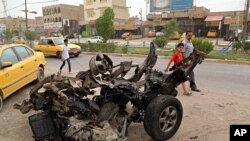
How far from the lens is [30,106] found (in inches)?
163

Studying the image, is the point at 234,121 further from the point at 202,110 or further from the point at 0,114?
the point at 0,114

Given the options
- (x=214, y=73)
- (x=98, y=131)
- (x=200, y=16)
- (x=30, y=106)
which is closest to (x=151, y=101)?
(x=98, y=131)

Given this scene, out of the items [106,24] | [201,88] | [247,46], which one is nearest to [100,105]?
[201,88]

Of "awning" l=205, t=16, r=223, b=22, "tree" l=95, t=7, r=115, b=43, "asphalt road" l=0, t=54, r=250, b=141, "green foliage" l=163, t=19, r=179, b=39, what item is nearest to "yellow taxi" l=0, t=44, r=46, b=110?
"asphalt road" l=0, t=54, r=250, b=141

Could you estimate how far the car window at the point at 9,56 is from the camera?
6.74m

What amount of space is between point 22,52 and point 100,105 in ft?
14.5

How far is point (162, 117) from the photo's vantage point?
14.0ft

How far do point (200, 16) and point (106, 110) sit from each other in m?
52.9

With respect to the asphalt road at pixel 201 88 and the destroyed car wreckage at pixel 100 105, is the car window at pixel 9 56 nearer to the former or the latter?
the asphalt road at pixel 201 88

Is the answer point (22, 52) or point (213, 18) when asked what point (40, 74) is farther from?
point (213, 18)

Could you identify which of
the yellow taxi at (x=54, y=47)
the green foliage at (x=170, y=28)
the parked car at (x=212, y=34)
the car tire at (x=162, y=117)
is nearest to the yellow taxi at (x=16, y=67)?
the car tire at (x=162, y=117)

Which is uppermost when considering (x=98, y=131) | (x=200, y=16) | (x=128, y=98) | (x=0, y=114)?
(x=200, y=16)

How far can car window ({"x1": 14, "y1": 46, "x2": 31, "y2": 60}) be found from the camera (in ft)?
24.7

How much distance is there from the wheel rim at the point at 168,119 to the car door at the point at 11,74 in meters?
3.82
